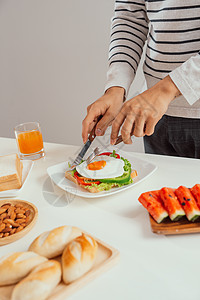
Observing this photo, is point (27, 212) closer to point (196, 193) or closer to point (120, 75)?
point (196, 193)

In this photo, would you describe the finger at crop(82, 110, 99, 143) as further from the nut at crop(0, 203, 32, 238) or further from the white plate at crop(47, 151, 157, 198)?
the nut at crop(0, 203, 32, 238)

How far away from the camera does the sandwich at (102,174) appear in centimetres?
105

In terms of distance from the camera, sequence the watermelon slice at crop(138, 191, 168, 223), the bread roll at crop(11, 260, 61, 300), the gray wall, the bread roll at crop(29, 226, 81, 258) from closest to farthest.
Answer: the bread roll at crop(11, 260, 61, 300), the bread roll at crop(29, 226, 81, 258), the watermelon slice at crop(138, 191, 168, 223), the gray wall

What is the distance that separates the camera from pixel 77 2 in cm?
276

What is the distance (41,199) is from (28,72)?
A: 243 cm

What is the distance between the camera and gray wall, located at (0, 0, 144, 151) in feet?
9.20

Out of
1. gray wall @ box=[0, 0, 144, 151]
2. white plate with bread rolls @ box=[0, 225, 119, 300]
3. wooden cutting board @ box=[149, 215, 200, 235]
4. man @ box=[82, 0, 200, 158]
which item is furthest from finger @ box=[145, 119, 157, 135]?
gray wall @ box=[0, 0, 144, 151]

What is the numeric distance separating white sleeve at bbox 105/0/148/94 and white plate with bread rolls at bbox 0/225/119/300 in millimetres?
805

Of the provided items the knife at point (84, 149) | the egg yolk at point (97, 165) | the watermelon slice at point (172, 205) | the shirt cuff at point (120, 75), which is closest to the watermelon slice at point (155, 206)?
the watermelon slice at point (172, 205)

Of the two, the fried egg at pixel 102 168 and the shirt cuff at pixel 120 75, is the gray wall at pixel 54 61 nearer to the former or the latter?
the shirt cuff at pixel 120 75

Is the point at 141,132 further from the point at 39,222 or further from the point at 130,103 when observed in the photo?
the point at 39,222

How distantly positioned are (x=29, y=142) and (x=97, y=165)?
1.31 ft

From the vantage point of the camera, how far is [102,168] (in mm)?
1090

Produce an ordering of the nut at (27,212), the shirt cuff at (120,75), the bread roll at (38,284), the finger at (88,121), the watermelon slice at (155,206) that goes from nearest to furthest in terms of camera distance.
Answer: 1. the bread roll at (38,284)
2. the watermelon slice at (155,206)
3. the nut at (27,212)
4. the finger at (88,121)
5. the shirt cuff at (120,75)
